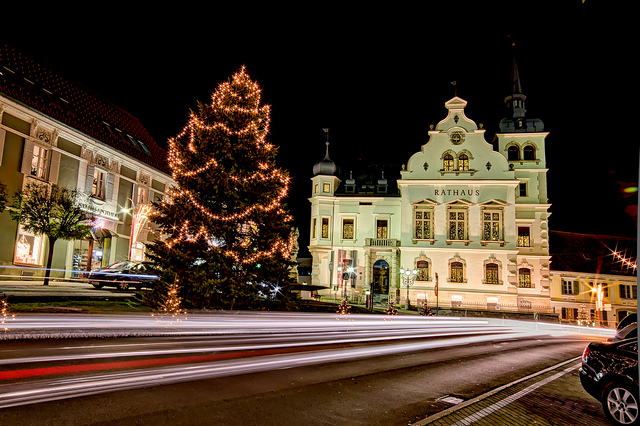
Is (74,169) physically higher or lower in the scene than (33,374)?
higher

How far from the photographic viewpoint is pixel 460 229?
39.1 meters

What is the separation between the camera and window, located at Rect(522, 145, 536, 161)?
40562 mm

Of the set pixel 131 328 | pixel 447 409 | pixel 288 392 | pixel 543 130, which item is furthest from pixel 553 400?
pixel 543 130

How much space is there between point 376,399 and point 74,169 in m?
28.1

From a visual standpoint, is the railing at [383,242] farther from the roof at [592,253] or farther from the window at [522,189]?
the roof at [592,253]

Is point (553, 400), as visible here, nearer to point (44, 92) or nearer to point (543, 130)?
point (44, 92)

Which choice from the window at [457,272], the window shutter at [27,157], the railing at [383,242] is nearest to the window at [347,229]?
the railing at [383,242]

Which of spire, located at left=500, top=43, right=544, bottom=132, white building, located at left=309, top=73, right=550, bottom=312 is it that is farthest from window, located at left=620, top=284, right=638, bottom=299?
spire, located at left=500, top=43, right=544, bottom=132

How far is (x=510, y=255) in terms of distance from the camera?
124 feet

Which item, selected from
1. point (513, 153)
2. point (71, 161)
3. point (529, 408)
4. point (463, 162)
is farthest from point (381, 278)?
point (529, 408)

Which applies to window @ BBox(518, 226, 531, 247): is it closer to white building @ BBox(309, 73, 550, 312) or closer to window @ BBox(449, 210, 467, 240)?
white building @ BBox(309, 73, 550, 312)

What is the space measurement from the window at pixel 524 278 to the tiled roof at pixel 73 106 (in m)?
33.5

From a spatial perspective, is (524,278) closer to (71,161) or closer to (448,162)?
(448,162)

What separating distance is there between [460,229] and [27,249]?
32927 mm
